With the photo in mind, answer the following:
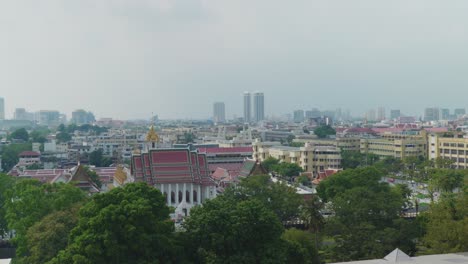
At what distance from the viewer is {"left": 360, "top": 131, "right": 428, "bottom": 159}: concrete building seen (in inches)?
3285

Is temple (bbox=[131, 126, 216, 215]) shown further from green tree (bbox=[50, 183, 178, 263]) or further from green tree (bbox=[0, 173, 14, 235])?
green tree (bbox=[50, 183, 178, 263])

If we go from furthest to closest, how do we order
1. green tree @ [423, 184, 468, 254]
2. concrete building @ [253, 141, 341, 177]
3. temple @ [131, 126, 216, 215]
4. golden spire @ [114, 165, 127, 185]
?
1. concrete building @ [253, 141, 341, 177]
2. golden spire @ [114, 165, 127, 185]
3. temple @ [131, 126, 216, 215]
4. green tree @ [423, 184, 468, 254]

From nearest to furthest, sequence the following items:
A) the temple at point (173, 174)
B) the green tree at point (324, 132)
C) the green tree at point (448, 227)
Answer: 1. the green tree at point (448, 227)
2. the temple at point (173, 174)
3. the green tree at point (324, 132)

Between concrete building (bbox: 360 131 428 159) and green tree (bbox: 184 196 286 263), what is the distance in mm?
60619

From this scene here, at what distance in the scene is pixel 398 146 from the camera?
276 ft

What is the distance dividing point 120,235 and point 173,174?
72.6 ft

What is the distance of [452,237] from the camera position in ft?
89.5

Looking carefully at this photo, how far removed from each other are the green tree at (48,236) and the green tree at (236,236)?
6.26 meters

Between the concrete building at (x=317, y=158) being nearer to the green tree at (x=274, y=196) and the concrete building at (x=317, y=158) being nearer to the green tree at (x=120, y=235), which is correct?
the green tree at (x=274, y=196)

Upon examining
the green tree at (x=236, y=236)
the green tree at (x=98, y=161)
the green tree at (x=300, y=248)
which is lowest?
the green tree at (x=98, y=161)

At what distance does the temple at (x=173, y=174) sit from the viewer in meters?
45.2

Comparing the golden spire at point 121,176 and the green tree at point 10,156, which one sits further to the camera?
the green tree at point 10,156

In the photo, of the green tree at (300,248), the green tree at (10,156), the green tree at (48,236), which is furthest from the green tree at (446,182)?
the green tree at (10,156)

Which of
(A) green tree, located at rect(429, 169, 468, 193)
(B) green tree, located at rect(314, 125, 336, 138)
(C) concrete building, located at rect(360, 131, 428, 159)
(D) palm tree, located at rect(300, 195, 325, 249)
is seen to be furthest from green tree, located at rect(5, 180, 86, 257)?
(B) green tree, located at rect(314, 125, 336, 138)
